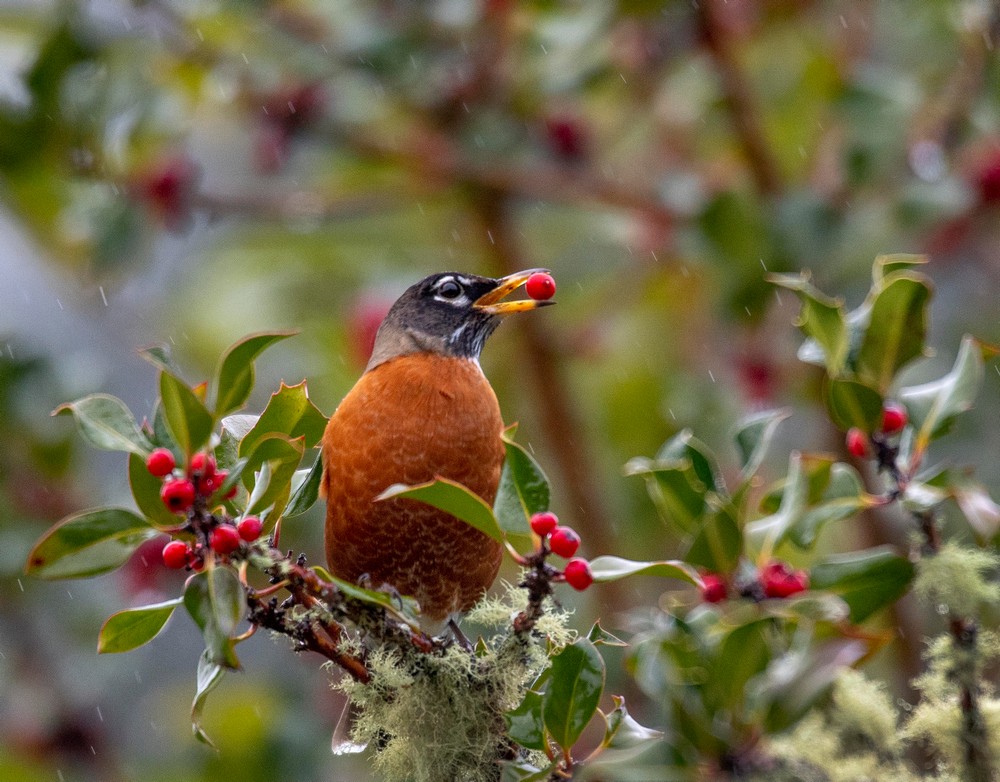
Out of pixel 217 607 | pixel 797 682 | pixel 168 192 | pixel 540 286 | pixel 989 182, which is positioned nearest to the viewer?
pixel 217 607

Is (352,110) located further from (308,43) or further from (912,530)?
(912,530)

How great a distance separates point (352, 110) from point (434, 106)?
32 centimetres

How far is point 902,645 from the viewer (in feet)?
10.2

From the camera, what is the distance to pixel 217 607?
47.3 inches

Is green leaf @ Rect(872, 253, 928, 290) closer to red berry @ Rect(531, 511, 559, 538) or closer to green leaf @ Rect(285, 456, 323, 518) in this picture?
red berry @ Rect(531, 511, 559, 538)

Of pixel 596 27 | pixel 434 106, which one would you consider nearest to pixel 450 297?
pixel 596 27

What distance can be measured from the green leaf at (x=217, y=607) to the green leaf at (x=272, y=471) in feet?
0.55

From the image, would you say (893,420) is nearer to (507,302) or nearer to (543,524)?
(543,524)

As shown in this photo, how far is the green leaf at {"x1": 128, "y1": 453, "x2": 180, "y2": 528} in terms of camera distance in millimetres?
1307

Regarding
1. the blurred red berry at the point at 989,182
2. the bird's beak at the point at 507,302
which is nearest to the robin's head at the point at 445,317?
the bird's beak at the point at 507,302

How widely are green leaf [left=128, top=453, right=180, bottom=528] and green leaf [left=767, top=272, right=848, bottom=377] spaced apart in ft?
2.77

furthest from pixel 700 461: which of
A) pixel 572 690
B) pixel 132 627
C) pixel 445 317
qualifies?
pixel 445 317

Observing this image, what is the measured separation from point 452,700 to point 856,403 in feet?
2.23

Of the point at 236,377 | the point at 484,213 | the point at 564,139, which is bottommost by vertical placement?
the point at 484,213
